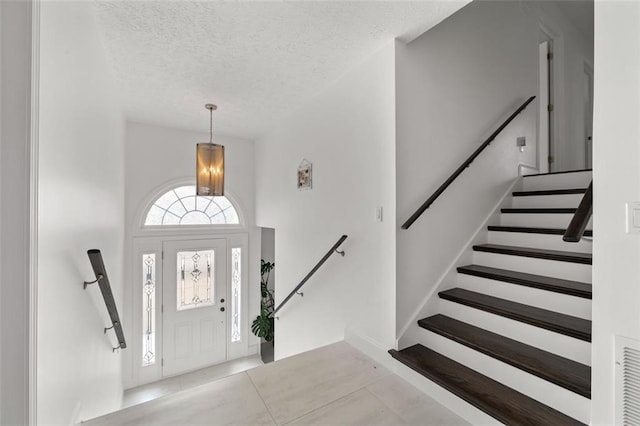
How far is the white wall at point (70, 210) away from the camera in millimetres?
1026

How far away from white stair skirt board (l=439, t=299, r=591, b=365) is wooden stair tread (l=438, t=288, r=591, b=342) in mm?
38

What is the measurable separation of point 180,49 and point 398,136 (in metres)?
1.74

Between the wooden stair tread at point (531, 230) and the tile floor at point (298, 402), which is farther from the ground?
the wooden stair tread at point (531, 230)

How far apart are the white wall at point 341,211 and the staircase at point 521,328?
453 millimetres

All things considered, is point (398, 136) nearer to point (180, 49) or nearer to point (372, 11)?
point (372, 11)

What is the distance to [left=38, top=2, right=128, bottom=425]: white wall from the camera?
1026mm

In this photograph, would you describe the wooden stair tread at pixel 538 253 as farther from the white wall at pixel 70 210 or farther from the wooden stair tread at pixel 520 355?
the white wall at pixel 70 210

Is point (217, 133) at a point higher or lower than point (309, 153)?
higher

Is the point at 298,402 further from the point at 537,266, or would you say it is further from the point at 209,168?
the point at 209,168

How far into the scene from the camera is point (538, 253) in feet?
6.81

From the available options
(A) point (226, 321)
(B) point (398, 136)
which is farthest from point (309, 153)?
(A) point (226, 321)

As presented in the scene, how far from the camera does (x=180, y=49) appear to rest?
214cm

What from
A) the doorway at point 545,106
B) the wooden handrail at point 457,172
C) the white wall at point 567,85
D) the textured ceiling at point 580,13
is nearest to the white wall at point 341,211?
the wooden handrail at point 457,172

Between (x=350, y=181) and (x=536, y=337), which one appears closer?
(x=536, y=337)
